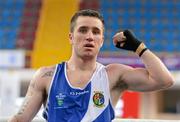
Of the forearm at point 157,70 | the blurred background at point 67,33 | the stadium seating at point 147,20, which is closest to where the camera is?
the forearm at point 157,70

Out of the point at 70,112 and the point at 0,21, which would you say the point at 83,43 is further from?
the point at 0,21

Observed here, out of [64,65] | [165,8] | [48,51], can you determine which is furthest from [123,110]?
[165,8]

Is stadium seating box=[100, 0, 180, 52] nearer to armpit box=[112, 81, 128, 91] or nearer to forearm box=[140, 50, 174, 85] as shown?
armpit box=[112, 81, 128, 91]

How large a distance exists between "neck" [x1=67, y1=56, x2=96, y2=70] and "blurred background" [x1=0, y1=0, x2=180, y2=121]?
295 inches

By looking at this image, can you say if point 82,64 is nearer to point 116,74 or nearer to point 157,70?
point 116,74

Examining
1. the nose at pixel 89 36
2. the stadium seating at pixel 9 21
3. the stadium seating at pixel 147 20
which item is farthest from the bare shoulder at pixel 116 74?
the stadium seating at pixel 9 21

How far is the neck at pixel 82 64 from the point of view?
2953 mm

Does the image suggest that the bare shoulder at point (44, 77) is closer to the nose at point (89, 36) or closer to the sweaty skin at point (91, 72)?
the sweaty skin at point (91, 72)

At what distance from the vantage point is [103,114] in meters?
2.80

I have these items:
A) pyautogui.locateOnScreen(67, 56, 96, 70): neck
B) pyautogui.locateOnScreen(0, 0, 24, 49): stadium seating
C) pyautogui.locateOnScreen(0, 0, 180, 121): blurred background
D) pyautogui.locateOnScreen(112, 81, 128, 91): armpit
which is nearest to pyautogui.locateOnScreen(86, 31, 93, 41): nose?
pyautogui.locateOnScreen(67, 56, 96, 70): neck

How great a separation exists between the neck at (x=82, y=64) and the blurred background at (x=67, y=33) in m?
7.48

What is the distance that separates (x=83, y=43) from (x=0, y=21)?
11.4m

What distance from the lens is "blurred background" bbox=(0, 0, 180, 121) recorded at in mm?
10930

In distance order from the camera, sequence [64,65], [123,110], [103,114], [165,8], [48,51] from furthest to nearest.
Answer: [165,8] → [48,51] → [123,110] → [64,65] → [103,114]
